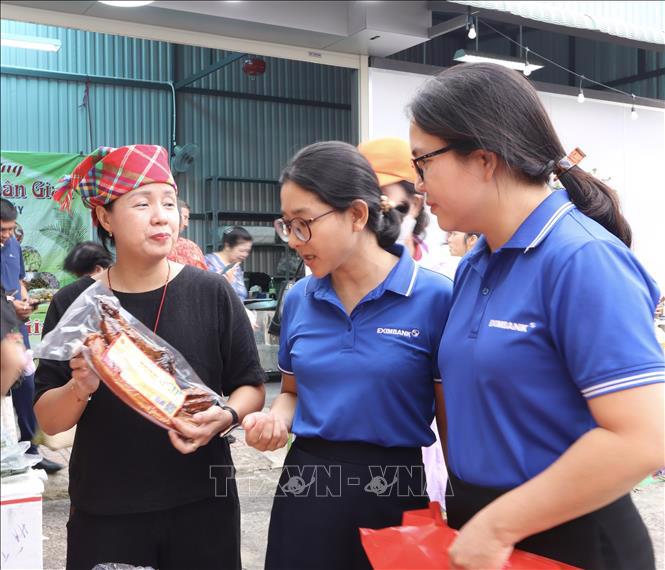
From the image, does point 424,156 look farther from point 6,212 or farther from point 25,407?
point 6,212

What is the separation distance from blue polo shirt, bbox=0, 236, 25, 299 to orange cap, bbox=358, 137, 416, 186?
13.3 ft

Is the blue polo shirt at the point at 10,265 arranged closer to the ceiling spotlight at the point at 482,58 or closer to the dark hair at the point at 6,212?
the dark hair at the point at 6,212

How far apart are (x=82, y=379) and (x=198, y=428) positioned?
0.88 feet

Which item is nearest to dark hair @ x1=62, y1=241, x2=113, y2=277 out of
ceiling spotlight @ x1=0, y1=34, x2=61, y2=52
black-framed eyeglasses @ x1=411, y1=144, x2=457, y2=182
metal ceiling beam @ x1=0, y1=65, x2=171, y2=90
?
black-framed eyeglasses @ x1=411, y1=144, x2=457, y2=182

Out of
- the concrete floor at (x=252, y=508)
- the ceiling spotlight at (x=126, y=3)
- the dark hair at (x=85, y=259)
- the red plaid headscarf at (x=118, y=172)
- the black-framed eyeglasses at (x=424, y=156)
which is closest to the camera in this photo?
the black-framed eyeglasses at (x=424, y=156)

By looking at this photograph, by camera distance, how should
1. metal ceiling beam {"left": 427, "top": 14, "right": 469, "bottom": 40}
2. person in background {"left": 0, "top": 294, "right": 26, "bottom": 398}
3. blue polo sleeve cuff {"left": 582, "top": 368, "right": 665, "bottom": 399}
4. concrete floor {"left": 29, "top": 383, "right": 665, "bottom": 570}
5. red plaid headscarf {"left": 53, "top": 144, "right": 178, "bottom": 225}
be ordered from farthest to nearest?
metal ceiling beam {"left": 427, "top": 14, "right": 469, "bottom": 40} < concrete floor {"left": 29, "top": 383, "right": 665, "bottom": 570} < red plaid headscarf {"left": 53, "top": 144, "right": 178, "bottom": 225} < person in background {"left": 0, "top": 294, "right": 26, "bottom": 398} < blue polo sleeve cuff {"left": 582, "top": 368, "right": 665, "bottom": 399}

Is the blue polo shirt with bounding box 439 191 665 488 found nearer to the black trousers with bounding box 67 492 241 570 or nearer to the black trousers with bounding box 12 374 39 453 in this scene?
the black trousers with bounding box 67 492 241 570

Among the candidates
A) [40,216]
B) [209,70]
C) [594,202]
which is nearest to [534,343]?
[594,202]

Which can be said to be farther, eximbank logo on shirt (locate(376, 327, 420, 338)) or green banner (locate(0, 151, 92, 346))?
green banner (locate(0, 151, 92, 346))

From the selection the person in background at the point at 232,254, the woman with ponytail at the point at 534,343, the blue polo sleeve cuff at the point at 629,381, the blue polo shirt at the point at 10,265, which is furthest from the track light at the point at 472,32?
the blue polo sleeve cuff at the point at 629,381

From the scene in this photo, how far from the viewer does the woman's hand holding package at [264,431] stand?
1682mm

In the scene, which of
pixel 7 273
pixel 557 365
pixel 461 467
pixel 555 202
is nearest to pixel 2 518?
pixel 461 467

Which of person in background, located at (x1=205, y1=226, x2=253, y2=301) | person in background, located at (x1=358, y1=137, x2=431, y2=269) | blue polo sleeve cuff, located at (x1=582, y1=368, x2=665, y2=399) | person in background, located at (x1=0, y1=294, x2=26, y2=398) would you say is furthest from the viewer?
person in background, located at (x1=205, y1=226, x2=253, y2=301)

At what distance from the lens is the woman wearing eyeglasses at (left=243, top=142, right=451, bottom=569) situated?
1.63 meters
